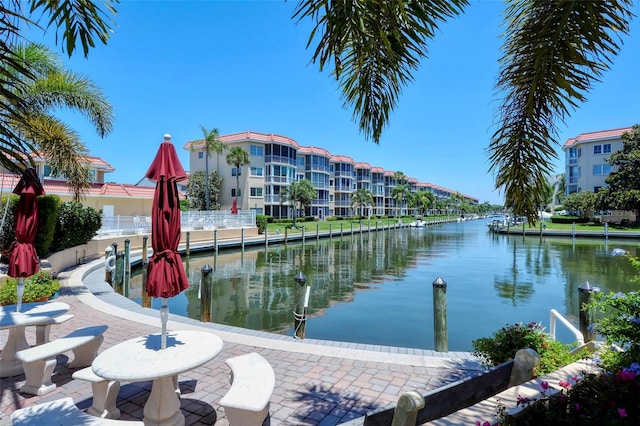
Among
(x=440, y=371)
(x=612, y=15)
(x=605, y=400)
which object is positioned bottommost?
(x=440, y=371)

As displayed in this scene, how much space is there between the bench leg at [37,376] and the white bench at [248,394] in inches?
92.8

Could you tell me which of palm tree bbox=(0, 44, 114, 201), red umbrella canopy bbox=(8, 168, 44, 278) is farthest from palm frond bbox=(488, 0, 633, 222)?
palm tree bbox=(0, 44, 114, 201)

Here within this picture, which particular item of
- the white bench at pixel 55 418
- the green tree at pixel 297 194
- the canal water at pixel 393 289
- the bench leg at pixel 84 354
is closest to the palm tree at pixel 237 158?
the green tree at pixel 297 194

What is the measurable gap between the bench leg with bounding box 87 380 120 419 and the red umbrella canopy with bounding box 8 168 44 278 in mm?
2615

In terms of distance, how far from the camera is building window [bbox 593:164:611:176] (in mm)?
47453

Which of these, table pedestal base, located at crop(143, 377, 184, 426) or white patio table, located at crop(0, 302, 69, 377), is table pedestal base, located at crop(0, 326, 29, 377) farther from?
table pedestal base, located at crop(143, 377, 184, 426)

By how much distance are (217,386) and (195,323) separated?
2.93 metres

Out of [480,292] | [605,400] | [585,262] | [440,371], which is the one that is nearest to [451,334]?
[440,371]

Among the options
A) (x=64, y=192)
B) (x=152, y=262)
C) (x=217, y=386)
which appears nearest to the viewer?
(x=152, y=262)

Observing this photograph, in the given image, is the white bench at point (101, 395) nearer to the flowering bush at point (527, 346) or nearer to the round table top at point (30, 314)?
the round table top at point (30, 314)

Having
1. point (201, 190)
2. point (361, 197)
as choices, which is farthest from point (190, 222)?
point (361, 197)

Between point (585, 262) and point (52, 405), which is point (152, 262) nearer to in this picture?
point (52, 405)

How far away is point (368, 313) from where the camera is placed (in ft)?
35.3

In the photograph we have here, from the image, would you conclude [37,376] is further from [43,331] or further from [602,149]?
[602,149]
